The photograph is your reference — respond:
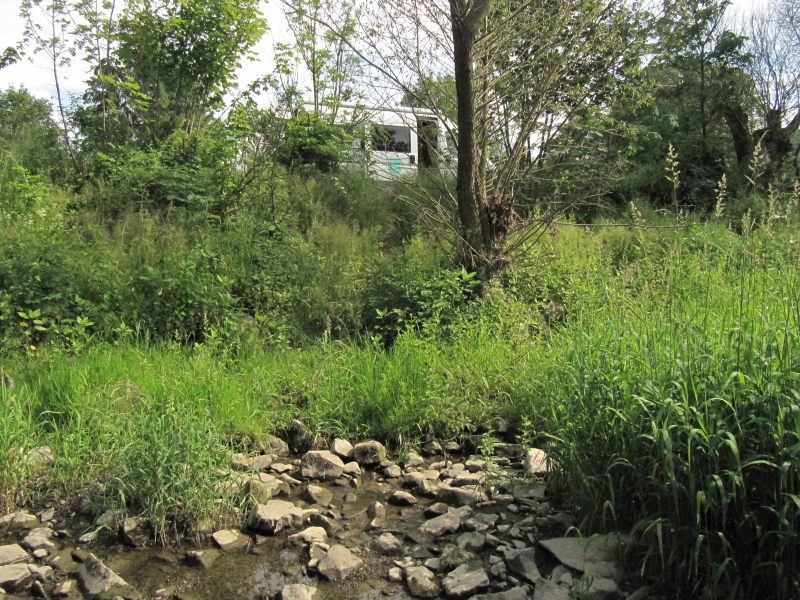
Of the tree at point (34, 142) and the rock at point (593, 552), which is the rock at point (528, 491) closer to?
the rock at point (593, 552)

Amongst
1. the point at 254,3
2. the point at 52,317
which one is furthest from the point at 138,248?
the point at 254,3

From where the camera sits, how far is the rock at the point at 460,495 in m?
3.92

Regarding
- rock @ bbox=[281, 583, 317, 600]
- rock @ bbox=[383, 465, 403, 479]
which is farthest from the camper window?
rock @ bbox=[281, 583, 317, 600]

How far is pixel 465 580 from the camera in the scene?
3.11 metres

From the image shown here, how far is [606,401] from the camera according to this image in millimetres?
3295

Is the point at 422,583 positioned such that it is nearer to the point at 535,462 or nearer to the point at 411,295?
the point at 535,462

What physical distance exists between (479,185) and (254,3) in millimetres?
4582

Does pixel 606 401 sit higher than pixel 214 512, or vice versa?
pixel 606 401

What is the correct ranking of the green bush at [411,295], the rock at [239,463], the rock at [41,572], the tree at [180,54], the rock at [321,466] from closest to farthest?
the rock at [41,572]
the rock at [239,463]
the rock at [321,466]
the green bush at [411,295]
the tree at [180,54]

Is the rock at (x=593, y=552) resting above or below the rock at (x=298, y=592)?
above

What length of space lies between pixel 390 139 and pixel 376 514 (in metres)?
8.41

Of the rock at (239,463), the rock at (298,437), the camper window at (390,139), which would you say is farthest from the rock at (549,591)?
the camper window at (390,139)

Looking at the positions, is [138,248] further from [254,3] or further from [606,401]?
[606,401]

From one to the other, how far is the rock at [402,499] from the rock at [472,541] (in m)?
0.59
